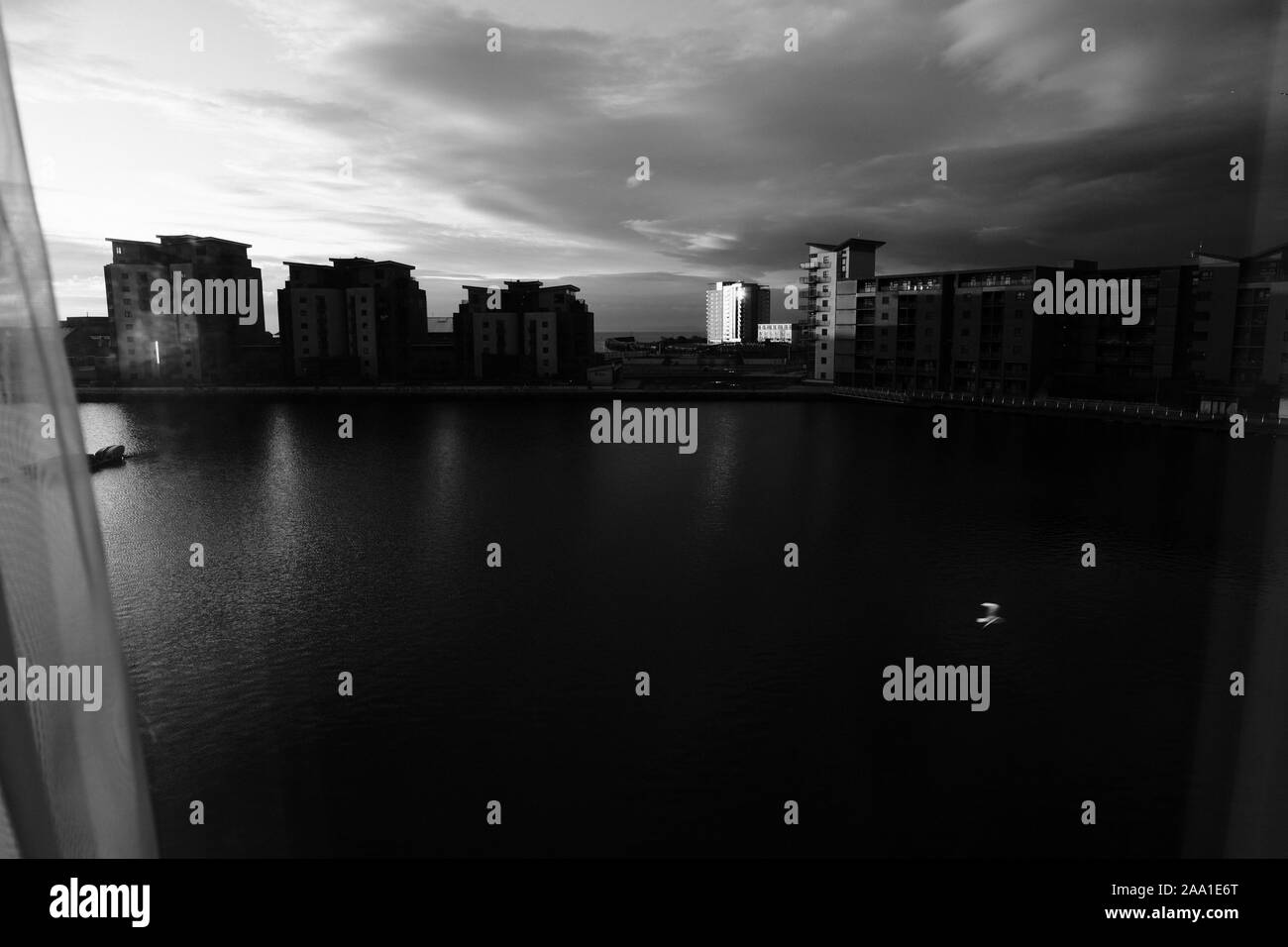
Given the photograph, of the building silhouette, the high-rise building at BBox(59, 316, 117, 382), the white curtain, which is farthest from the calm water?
the high-rise building at BBox(59, 316, 117, 382)

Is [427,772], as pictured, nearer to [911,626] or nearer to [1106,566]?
[911,626]

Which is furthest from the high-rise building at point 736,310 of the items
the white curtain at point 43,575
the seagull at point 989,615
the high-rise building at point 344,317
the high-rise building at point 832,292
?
the white curtain at point 43,575

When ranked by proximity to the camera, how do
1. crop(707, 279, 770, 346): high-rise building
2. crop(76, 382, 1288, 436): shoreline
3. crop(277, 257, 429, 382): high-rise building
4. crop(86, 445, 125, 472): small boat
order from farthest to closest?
crop(707, 279, 770, 346): high-rise building < crop(277, 257, 429, 382): high-rise building < crop(76, 382, 1288, 436): shoreline < crop(86, 445, 125, 472): small boat

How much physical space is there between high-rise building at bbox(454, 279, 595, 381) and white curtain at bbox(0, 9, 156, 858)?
66.1ft

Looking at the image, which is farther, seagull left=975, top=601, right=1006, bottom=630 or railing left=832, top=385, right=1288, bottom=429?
railing left=832, top=385, right=1288, bottom=429

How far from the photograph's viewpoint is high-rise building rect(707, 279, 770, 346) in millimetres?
54250

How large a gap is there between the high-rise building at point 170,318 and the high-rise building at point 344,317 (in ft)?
4.01

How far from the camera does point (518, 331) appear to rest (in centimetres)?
2083

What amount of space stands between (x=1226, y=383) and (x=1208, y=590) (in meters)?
10.6

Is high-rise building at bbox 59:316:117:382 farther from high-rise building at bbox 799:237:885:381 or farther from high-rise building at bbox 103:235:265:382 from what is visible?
high-rise building at bbox 799:237:885:381

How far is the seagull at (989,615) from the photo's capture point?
233 inches

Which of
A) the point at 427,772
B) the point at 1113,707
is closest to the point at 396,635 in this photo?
the point at 427,772

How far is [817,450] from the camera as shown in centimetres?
1347

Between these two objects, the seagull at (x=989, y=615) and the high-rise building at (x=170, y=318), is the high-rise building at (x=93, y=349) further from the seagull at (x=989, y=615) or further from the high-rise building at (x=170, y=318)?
the seagull at (x=989, y=615)
